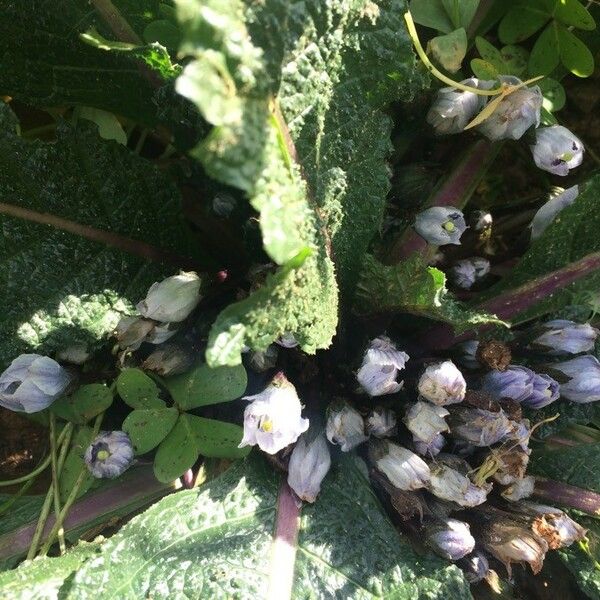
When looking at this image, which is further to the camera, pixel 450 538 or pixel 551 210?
pixel 551 210

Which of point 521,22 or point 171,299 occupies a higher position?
point 521,22

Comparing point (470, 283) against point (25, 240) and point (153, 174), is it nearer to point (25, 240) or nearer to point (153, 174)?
point (153, 174)

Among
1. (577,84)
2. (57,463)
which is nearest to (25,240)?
(57,463)

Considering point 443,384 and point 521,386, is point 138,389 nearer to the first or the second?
point 443,384

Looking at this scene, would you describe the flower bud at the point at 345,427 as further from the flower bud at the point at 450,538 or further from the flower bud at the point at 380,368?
the flower bud at the point at 450,538

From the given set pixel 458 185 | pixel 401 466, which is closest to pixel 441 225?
pixel 458 185

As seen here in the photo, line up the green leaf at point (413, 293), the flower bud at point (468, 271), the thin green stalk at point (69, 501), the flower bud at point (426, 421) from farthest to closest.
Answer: the flower bud at point (468, 271)
the thin green stalk at point (69, 501)
the flower bud at point (426, 421)
the green leaf at point (413, 293)

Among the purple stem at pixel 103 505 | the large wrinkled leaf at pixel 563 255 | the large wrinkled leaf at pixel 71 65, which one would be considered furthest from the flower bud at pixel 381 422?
the large wrinkled leaf at pixel 71 65
